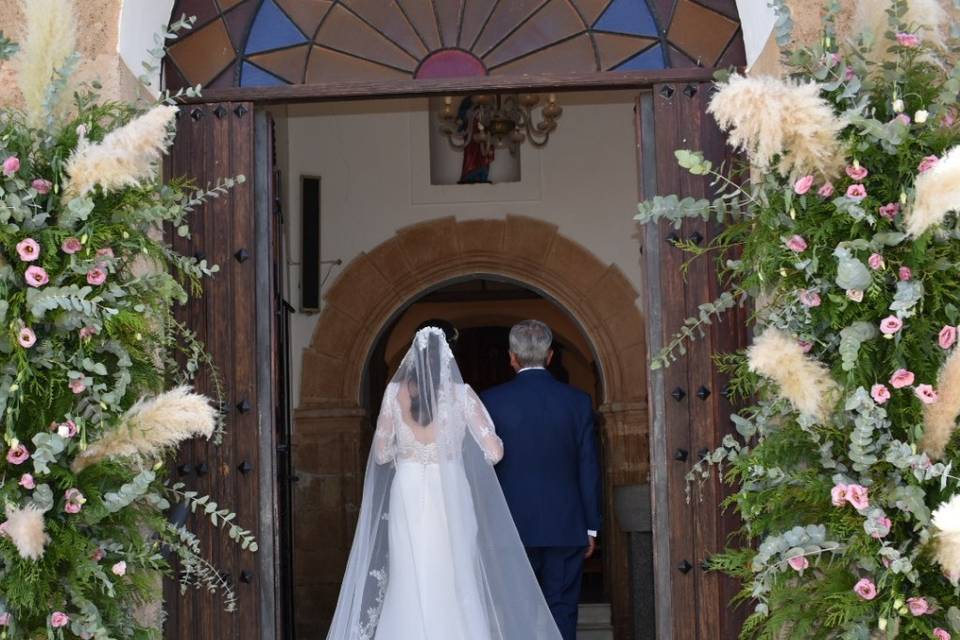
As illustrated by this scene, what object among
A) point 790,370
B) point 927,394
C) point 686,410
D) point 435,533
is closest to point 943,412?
point 927,394

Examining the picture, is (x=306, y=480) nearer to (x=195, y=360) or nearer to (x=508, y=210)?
(x=508, y=210)

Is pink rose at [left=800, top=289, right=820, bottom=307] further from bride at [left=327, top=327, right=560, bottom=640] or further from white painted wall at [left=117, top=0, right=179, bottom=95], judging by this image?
white painted wall at [left=117, top=0, right=179, bottom=95]

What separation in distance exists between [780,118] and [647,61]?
171 centimetres

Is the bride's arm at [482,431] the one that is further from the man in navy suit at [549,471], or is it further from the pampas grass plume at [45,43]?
the pampas grass plume at [45,43]

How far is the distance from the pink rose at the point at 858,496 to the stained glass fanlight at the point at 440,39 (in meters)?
2.19

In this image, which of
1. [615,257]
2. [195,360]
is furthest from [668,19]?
[615,257]

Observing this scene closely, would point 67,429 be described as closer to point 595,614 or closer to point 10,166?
point 10,166

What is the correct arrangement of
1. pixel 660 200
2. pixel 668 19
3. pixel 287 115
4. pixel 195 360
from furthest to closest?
1. pixel 287 115
2. pixel 668 19
3. pixel 195 360
4. pixel 660 200

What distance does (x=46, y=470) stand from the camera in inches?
185

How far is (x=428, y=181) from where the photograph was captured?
12234 millimetres

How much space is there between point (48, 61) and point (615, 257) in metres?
7.57

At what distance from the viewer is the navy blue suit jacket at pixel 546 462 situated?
23.6 feet

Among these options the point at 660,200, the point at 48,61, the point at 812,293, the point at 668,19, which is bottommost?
the point at 812,293

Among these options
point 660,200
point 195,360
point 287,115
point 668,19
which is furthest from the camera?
point 287,115
